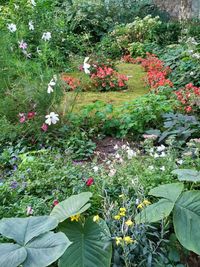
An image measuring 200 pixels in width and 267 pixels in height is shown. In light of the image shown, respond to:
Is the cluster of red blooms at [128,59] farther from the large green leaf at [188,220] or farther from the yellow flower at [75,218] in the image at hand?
the yellow flower at [75,218]

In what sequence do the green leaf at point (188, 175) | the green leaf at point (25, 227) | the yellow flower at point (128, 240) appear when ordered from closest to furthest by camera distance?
the green leaf at point (25, 227) < the yellow flower at point (128, 240) < the green leaf at point (188, 175)

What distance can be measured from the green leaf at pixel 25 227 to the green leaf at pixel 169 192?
677 mm

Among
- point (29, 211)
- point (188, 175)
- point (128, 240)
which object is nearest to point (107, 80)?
point (188, 175)

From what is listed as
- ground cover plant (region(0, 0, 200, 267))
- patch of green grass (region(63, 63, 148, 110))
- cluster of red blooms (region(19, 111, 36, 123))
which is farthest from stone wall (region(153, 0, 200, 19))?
cluster of red blooms (region(19, 111, 36, 123))

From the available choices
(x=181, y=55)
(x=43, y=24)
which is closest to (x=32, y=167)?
(x=181, y=55)

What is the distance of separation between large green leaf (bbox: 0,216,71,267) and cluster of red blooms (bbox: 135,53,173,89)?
4.47m

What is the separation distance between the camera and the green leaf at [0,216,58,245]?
84.6 inches

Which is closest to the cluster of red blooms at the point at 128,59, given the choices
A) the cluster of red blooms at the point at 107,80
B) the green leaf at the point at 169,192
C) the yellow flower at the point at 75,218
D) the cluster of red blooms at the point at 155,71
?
the cluster of red blooms at the point at 155,71

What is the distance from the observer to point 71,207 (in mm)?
2590

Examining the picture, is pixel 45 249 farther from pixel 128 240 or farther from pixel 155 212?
pixel 155 212

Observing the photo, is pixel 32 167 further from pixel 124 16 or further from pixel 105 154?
pixel 124 16

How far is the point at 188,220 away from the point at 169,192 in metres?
0.23

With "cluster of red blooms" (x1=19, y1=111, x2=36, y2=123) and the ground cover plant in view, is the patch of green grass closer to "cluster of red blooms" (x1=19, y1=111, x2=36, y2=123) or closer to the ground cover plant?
the ground cover plant

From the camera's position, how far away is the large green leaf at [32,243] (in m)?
2.00
